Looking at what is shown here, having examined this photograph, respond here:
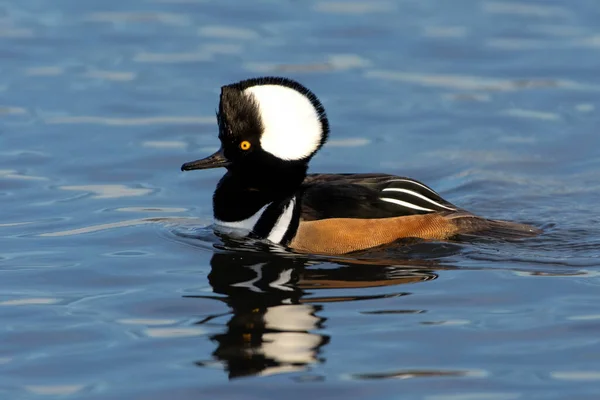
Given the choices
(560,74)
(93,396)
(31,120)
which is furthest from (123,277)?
(560,74)

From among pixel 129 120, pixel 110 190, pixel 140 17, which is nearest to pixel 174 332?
pixel 110 190

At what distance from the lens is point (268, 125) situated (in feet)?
32.6

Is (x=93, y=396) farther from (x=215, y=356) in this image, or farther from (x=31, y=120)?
(x=31, y=120)

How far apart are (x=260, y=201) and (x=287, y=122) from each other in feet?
2.39

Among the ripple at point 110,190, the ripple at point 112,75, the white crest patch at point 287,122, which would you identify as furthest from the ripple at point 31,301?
the ripple at point 112,75

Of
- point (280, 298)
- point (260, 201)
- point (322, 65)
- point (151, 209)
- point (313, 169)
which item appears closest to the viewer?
point (280, 298)

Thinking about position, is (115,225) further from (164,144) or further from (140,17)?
(140,17)

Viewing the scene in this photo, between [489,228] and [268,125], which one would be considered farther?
[489,228]

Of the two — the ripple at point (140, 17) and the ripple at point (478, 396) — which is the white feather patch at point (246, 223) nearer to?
the ripple at point (478, 396)

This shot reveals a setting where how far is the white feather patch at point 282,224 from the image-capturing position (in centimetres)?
999

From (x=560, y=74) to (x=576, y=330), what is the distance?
768 cm

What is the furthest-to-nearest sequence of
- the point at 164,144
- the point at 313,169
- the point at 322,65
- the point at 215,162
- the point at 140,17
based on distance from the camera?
1. the point at 140,17
2. the point at 322,65
3. the point at 164,144
4. the point at 313,169
5. the point at 215,162

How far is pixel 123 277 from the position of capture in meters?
9.32

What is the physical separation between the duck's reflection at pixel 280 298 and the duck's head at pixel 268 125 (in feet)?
2.52
